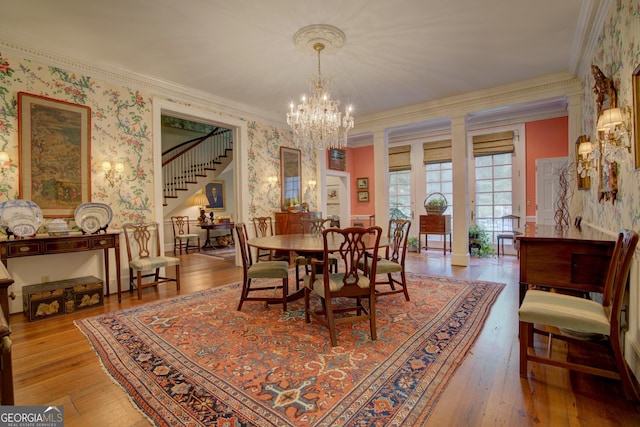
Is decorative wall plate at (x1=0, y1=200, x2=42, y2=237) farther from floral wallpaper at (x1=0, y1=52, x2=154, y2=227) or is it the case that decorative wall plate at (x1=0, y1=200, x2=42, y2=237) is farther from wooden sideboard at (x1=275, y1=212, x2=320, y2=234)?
wooden sideboard at (x1=275, y1=212, x2=320, y2=234)

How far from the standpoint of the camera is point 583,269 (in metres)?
2.10

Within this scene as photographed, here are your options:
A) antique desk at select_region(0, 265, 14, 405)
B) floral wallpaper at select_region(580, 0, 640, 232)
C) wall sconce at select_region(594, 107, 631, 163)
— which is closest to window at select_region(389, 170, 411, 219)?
floral wallpaper at select_region(580, 0, 640, 232)

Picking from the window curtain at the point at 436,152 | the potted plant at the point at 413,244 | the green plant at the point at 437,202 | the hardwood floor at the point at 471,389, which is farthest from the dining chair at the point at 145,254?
the window curtain at the point at 436,152

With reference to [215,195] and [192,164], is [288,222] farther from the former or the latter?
[215,195]

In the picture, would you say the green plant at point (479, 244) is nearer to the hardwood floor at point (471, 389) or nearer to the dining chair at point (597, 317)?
the hardwood floor at point (471, 389)

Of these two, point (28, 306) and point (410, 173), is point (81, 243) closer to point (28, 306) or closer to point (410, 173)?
point (28, 306)

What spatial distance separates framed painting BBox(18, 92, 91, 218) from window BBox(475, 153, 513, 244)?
277 inches

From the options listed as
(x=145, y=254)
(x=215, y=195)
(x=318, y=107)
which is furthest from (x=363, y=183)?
(x=145, y=254)

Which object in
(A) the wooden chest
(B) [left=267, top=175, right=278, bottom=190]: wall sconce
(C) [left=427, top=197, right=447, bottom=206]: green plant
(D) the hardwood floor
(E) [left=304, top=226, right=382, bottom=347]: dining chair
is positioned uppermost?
(B) [left=267, top=175, right=278, bottom=190]: wall sconce

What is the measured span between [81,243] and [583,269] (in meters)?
4.55

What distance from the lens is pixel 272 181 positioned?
5836mm

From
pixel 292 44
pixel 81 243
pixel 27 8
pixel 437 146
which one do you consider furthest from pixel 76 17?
pixel 437 146

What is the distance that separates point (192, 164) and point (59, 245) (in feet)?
17.0

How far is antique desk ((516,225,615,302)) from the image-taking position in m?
2.04
